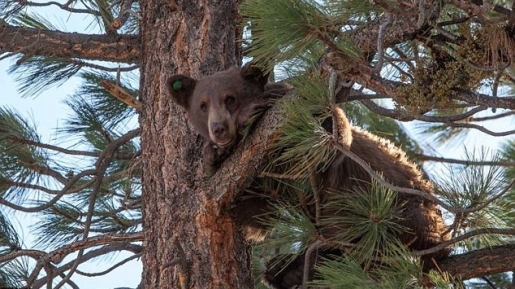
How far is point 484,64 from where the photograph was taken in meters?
3.86

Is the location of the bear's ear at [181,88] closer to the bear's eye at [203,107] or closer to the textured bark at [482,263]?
the bear's eye at [203,107]

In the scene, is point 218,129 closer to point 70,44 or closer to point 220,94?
point 220,94

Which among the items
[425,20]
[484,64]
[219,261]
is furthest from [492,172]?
[219,261]

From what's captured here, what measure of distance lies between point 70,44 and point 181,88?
0.83 meters

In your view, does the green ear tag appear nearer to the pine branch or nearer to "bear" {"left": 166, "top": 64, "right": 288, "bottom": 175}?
"bear" {"left": 166, "top": 64, "right": 288, "bottom": 175}

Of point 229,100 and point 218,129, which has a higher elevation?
point 229,100

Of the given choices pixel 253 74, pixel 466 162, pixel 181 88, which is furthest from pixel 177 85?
pixel 466 162

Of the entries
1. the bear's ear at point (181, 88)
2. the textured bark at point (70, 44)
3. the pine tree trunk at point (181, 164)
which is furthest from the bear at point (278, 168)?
the textured bark at point (70, 44)

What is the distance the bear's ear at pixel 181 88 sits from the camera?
4961 mm

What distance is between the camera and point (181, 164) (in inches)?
191

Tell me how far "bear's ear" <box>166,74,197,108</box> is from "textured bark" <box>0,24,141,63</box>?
598 millimetres

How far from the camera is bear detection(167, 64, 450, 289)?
4656 millimetres

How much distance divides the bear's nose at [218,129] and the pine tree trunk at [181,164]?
27 centimetres

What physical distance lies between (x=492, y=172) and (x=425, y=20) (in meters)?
0.72
